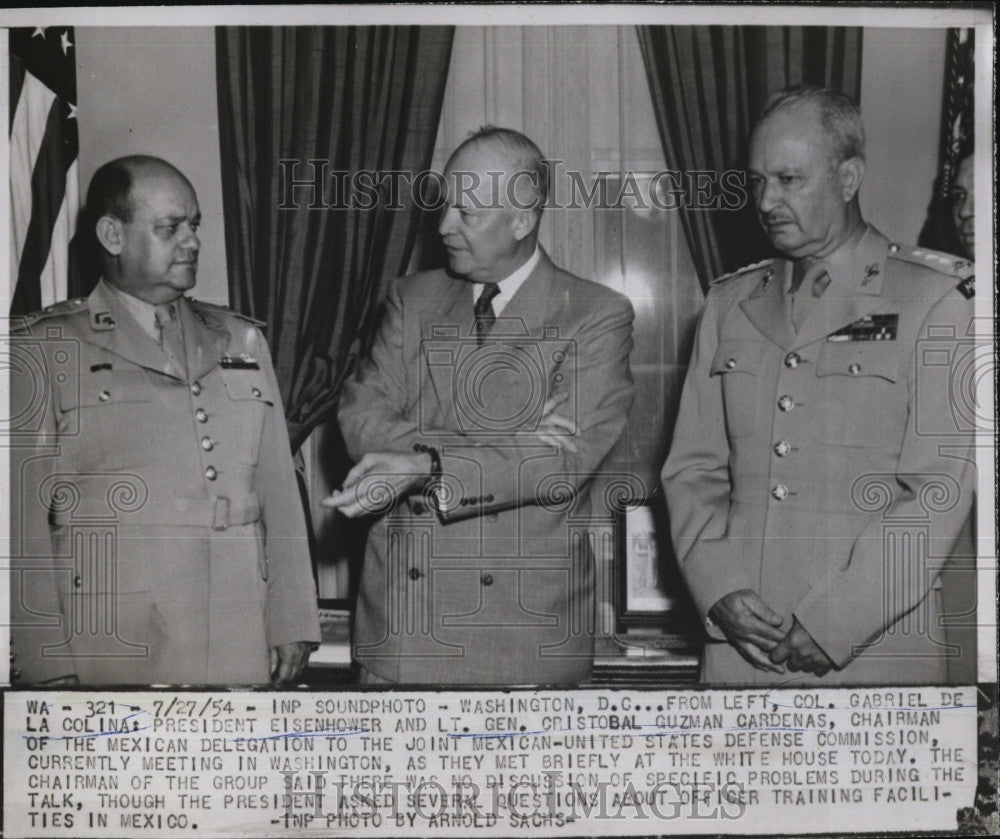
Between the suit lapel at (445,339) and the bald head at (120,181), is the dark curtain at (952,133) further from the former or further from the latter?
the bald head at (120,181)

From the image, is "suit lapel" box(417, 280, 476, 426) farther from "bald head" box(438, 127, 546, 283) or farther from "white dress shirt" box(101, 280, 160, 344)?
"white dress shirt" box(101, 280, 160, 344)

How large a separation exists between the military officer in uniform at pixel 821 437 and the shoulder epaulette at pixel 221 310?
1.34m

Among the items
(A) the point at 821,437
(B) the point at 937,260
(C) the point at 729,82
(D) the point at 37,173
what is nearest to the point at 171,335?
(D) the point at 37,173

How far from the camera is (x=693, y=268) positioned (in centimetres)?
346

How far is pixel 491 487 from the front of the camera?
11.2 ft

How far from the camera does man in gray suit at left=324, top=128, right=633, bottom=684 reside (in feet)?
11.1

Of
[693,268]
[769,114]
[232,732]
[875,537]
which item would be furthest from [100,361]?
[875,537]

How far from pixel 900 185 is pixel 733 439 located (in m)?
0.93

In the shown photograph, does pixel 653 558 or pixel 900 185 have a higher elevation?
pixel 900 185

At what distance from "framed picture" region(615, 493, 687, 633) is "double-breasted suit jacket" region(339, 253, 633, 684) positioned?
0.10 meters

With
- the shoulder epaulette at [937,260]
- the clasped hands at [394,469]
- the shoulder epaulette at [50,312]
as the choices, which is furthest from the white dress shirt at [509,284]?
the shoulder epaulette at [50,312]

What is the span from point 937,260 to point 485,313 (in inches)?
54.7

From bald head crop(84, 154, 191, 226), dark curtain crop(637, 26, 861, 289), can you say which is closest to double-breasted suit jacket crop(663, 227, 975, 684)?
dark curtain crop(637, 26, 861, 289)

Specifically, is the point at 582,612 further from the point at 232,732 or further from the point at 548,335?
the point at 232,732
